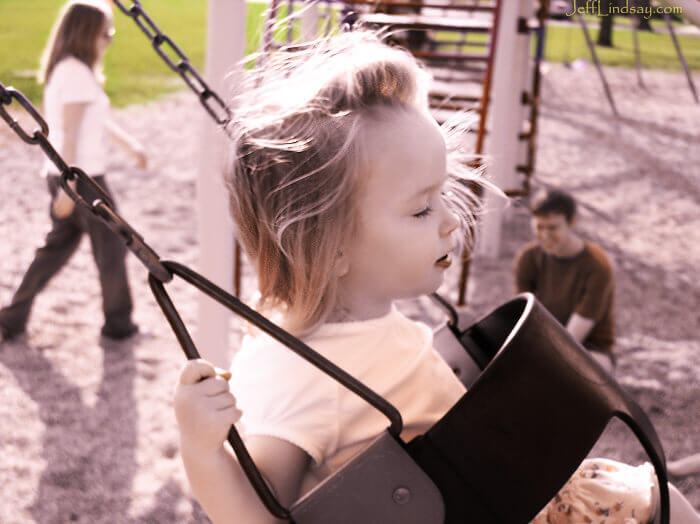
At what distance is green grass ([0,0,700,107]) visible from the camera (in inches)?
344

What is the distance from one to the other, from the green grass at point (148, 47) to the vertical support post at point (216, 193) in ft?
12.5

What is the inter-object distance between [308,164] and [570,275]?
1993 millimetres

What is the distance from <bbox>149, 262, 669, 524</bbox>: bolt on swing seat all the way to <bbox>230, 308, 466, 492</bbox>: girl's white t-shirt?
14 cm

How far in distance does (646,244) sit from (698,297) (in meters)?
0.70

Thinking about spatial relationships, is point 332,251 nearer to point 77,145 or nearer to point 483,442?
point 483,442

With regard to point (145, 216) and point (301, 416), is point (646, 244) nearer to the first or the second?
point (145, 216)

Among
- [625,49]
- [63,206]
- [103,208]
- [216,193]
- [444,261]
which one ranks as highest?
[103,208]

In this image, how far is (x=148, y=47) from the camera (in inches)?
477

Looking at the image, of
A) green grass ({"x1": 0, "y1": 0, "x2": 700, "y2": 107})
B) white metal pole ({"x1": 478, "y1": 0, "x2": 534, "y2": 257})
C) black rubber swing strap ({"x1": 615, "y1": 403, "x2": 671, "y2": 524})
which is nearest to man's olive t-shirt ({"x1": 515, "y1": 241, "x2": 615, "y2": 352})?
white metal pole ({"x1": 478, "y1": 0, "x2": 534, "y2": 257})

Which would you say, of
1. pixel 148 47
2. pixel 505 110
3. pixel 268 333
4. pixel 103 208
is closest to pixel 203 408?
pixel 268 333

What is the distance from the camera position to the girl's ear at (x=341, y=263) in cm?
102

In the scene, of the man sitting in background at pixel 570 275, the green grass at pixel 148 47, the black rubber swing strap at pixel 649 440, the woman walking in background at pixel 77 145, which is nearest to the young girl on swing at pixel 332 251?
the black rubber swing strap at pixel 649 440

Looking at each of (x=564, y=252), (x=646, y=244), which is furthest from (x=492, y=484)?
(x=646, y=244)

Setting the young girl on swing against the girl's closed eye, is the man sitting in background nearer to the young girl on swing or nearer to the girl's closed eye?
the young girl on swing
